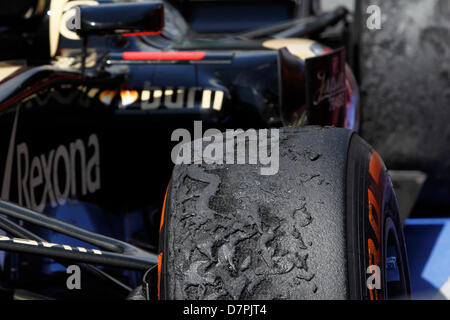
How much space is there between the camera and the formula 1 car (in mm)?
1326

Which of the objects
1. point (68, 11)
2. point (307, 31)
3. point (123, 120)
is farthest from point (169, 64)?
point (307, 31)

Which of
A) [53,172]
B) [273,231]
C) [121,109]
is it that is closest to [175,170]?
[273,231]

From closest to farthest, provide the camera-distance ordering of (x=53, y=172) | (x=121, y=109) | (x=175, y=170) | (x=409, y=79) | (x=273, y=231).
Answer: (x=273, y=231), (x=175, y=170), (x=53, y=172), (x=121, y=109), (x=409, y=79)

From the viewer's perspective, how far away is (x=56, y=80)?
2.10m

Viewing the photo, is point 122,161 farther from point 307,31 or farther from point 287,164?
point 307,31

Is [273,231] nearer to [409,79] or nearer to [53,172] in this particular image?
Answer: [53,172]

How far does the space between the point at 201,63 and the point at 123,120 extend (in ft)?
1.01

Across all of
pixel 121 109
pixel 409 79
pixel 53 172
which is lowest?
pixel 409 79

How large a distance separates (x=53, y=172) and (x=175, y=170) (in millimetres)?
632

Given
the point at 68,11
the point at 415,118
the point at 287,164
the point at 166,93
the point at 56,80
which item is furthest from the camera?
the point at 415,118

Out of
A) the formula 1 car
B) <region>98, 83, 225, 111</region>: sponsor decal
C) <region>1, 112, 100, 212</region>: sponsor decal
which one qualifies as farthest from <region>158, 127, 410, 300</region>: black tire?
<region>98, 83, 225, 111</region>: sponsor decal

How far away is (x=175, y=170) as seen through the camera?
1.51 meters

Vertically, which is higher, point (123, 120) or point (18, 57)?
point (18, 57)
